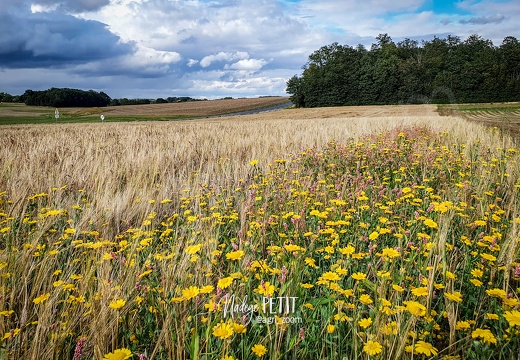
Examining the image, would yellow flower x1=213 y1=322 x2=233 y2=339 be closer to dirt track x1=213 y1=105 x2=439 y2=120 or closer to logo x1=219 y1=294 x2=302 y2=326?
logo x1=219 y1=294 x2=302 y2=326

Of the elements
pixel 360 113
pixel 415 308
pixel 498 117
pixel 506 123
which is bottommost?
pixel 415 308

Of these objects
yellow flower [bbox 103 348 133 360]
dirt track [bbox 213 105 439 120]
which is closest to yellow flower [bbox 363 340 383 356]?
yellow flower [bbox 103 348 133 360]

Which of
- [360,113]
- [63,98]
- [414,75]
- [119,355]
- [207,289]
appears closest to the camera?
[119,355]

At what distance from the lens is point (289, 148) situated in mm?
6949

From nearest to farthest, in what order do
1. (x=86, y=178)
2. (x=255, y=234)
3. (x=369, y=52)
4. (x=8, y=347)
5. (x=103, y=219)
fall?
(x=8, y=347) → (x=255, y=234) → (x=103, y=219) → (x=86, y=178) → (x=369, y=52)

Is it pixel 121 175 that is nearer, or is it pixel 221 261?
pixel 221 261

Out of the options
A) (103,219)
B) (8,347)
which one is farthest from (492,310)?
(103,219)

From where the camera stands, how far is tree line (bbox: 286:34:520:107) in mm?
71188

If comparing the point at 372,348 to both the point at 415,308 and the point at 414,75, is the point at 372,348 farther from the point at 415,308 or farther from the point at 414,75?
the point at 414,75

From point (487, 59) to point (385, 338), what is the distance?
92.2m

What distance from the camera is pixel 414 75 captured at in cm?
7581

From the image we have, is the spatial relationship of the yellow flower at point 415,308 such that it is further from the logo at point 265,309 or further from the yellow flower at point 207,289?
the yellow flower at point 207,289

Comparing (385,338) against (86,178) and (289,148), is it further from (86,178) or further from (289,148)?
(289,148)

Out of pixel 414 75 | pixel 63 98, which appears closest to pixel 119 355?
pixel 414 75
